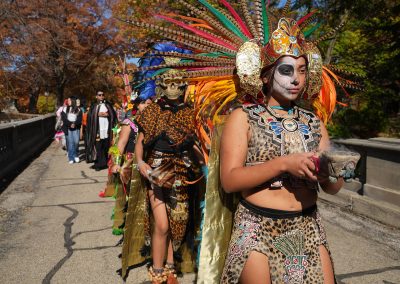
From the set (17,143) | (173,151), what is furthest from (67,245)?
(17,143)

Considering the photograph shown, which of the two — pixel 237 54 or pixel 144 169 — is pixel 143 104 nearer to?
pixel 144 169

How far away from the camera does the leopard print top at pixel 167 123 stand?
373 cm

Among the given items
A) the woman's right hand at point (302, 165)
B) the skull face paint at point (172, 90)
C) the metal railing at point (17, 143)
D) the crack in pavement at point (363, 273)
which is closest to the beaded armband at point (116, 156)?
the skull face paint at point (172, 90)

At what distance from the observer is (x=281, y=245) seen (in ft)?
6.97

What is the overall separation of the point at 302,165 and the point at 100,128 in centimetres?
916

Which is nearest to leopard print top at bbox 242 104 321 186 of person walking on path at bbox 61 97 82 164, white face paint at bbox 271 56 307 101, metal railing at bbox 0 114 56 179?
white face paint at bbox 271 56 307 101

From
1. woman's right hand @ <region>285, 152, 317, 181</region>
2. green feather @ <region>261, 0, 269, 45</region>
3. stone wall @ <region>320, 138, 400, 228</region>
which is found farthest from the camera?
stone wall @ <region>320, 138, 400, 228</region>

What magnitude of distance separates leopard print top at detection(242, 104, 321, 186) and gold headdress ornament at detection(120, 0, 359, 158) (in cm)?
16

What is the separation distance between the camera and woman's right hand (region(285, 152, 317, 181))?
1.79 meters

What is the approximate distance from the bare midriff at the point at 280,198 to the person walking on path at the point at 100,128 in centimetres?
874

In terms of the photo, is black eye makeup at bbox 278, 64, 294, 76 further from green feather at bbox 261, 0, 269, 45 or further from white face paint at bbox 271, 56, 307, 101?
green feather at bbox 261, 0, 269, 45

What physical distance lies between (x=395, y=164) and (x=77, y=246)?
165 inches

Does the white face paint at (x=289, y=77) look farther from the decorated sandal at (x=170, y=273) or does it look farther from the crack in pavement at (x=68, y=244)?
the crack in pavement at (x=68, y=244)

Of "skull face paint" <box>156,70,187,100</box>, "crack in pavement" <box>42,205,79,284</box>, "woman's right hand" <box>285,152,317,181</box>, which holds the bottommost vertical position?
"crack in pavement" <box>42,205,79,284</box>
